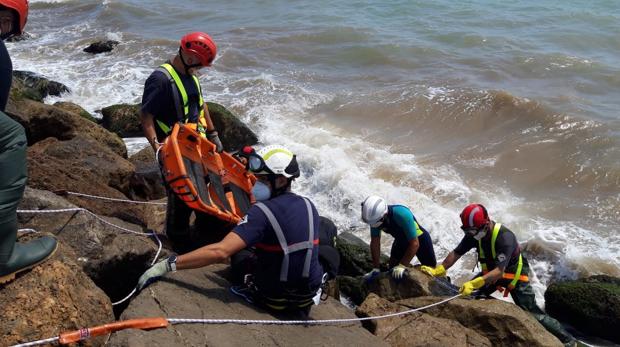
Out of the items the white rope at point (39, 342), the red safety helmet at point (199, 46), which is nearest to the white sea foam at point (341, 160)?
the red safety helmet at point (199, 46)

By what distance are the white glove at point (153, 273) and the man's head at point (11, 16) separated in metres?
1.88

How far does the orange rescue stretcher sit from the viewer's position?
5.64 m

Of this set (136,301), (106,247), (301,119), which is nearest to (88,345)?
(136,301)

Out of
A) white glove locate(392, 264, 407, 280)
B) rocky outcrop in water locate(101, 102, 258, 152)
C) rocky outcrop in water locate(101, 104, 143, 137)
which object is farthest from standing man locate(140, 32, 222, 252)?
rocky outcrop in water locate(101, 104, 143, 137)

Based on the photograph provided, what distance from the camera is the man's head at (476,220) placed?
291 inches

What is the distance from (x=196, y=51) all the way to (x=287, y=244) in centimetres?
257

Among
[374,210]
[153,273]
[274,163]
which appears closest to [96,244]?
[153,273]

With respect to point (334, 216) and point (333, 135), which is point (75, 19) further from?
point (334, 216)

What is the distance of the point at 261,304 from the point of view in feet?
15.9

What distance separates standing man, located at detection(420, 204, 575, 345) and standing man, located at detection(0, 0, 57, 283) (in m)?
5.03

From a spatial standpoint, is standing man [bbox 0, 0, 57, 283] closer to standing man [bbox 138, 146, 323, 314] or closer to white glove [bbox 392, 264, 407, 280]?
standing man [bbox 138, 146, 323, 314]

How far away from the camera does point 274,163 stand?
455cm

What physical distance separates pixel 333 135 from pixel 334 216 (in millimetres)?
3912

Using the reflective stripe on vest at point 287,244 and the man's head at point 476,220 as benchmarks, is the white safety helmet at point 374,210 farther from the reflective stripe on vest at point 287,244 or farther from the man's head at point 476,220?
the reflective stripe on vest at point 287,244
